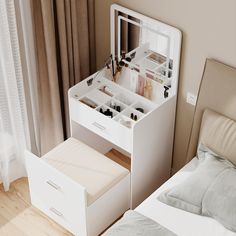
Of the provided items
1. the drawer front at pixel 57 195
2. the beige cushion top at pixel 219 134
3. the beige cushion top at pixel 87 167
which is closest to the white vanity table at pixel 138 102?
the beige cushion top at pixel 87 167

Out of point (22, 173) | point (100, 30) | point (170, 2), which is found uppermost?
point (170, 2)

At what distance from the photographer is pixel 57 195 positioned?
Result: 9.77ft

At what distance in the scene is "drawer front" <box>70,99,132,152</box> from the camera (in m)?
2.95

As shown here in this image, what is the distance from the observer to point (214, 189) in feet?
8.72

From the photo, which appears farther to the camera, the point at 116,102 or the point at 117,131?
the point at 116,102

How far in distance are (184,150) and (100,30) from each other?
0.96 m

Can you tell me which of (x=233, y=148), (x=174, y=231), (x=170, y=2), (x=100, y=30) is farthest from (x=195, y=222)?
(x=100, y=30)

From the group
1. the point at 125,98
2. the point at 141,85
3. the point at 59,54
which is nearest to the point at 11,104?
the point at 59,54

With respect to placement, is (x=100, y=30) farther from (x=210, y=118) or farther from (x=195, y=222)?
(x=195, y=222)

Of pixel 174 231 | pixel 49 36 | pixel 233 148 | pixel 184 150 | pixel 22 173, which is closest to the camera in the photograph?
pixel 174 231

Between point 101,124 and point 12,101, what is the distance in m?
0.59

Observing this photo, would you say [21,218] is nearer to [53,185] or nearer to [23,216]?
[23,216]

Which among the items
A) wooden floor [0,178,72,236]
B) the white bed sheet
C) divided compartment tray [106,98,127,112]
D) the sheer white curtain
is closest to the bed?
the white bed sheet

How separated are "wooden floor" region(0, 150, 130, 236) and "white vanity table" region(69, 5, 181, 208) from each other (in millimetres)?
291
